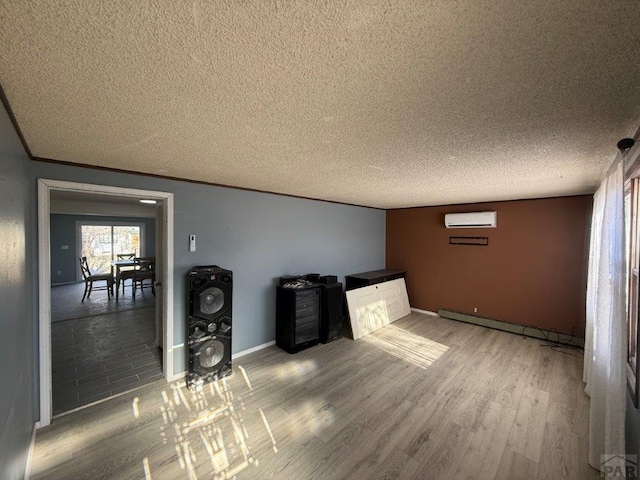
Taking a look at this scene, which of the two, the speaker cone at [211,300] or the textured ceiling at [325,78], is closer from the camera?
the textured ceiling at [325,78]

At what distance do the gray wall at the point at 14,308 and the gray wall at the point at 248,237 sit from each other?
0.80 m

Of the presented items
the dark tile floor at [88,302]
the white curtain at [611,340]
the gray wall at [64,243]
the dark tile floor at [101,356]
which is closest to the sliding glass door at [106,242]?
the gray wall at [64,243]

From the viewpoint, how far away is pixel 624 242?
159 centimetres

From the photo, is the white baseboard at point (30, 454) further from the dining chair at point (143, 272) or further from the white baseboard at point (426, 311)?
the white baseboard at point (426, 311)

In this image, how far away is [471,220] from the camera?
436 cm

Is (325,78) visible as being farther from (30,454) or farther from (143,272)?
(143,272)

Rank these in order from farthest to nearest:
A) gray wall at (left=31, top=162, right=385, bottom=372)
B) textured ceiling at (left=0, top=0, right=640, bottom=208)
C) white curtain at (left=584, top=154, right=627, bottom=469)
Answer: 1. gray wall at (left=31, top=162, right=385, bottom=372)
2. white curtain at (left=584, top=154, right=627, bottom=469)
3. textured ceiling at (left=0, top=0, right=640, bottom=208)

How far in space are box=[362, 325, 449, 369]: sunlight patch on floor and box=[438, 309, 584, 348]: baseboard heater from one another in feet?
3.77

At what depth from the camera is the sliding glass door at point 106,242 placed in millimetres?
8398

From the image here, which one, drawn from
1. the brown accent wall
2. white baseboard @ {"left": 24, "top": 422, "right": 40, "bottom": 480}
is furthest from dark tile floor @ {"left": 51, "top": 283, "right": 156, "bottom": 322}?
the brown accent wall

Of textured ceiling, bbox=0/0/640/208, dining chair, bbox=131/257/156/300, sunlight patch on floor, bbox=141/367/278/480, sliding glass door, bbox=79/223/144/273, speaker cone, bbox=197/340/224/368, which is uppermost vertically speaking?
textured ceiling, bbox=0/0/640/208

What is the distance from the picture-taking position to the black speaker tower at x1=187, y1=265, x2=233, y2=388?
267 centimetres

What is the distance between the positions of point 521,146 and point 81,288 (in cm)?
1009

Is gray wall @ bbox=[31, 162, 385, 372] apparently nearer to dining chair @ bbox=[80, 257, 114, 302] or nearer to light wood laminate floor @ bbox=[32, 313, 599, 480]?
light wood laminate floor @ bbox=[32, 313, 599, 480]
